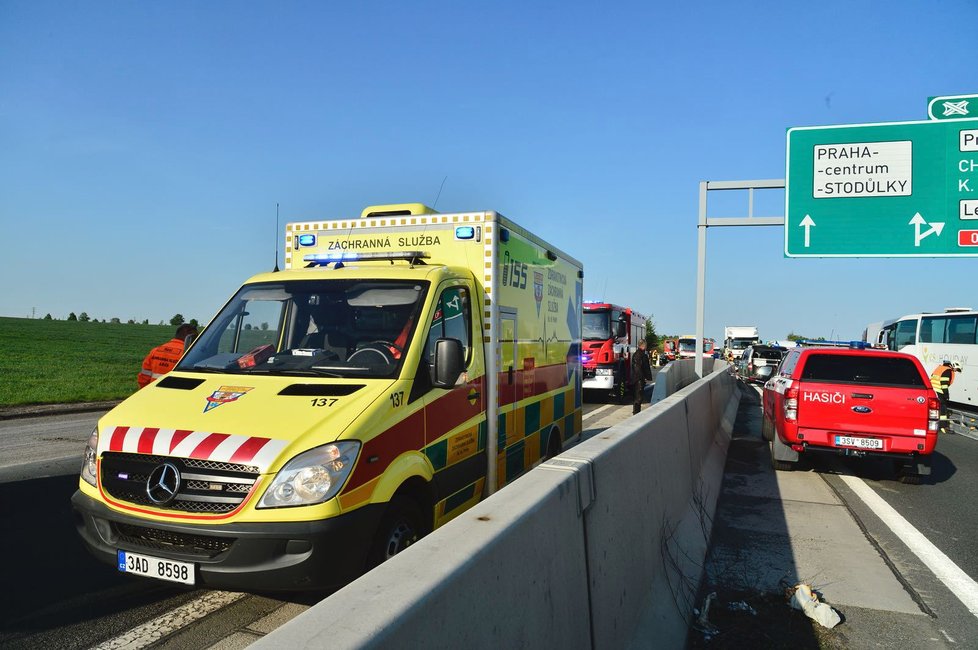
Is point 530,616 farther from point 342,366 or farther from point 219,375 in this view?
point 219,375

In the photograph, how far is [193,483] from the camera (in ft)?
12.5

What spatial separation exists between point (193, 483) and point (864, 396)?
8.42 metres

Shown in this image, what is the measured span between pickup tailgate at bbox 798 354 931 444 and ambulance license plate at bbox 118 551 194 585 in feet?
26.5

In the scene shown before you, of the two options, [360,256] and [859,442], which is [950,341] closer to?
[859,442]

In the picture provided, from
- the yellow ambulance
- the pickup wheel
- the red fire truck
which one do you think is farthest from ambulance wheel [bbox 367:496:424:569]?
the red fire truck

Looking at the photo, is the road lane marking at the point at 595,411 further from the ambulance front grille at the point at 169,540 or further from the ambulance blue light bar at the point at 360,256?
the ambulance front grille at the point at 169,540

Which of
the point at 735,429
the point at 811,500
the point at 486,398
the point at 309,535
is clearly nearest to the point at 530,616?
the point at 309,535

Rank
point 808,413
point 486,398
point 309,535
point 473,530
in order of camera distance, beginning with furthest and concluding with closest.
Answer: point 808,413
point 486,398
point 309,535
point 473,530

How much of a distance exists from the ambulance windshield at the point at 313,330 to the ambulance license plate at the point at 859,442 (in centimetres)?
670

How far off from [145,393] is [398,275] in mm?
Result: 1978

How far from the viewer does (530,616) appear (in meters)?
2.39

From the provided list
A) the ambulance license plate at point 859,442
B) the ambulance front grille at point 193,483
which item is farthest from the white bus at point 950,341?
the ambulance front grille at point 193,483

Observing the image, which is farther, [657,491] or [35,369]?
[35,369]

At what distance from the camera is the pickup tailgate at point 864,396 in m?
8.94
